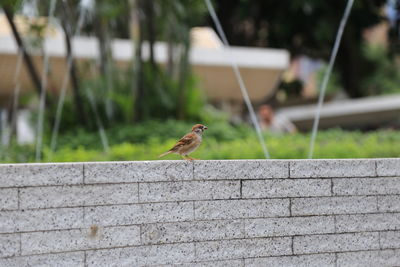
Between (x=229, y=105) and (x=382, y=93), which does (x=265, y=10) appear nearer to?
(x=229, y=105)

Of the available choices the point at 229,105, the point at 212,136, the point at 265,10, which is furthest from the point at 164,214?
the point at 265,10

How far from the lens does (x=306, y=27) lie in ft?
78.8

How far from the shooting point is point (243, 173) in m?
4.53

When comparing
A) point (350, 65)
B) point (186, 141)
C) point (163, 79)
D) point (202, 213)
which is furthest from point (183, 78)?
point (350, 65)

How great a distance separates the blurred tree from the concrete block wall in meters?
18.1

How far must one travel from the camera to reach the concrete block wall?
4.01m

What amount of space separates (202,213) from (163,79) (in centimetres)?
920

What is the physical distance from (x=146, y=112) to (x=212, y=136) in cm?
171

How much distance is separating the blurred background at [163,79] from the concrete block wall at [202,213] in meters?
3.92

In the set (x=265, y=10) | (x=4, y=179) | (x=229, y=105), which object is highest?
(x=265, y=10)

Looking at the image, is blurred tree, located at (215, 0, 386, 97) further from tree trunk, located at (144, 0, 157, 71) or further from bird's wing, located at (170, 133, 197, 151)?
bird's wing, located at (170, 133, 197, 151)

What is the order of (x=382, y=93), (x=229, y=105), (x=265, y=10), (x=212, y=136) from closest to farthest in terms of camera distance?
(x=212, y=136) < (x=229, y=105) < (x=265, y=10) < (x=382, y=93)

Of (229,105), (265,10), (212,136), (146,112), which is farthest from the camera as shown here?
(265,10)

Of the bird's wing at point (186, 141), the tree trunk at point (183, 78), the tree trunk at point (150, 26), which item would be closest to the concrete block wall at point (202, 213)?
the bird's wing at point (186, 141)
